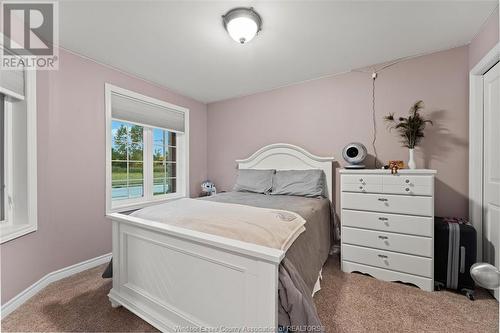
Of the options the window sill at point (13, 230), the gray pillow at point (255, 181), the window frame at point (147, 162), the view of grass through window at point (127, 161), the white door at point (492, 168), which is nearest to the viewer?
the window sill at point (13, 230)

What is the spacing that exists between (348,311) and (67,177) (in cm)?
280

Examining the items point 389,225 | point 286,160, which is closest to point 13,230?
point 286,160

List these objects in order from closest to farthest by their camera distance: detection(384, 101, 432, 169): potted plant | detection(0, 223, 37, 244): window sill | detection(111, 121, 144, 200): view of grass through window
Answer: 1. detection(0, 223, 37, 244): window sill
2. detection(384, 101, 432, 169): potted plant
3. detection(111, 121, 144, 200): view of grass through window

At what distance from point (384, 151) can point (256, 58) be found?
181 cm

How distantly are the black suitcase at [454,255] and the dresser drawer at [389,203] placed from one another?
0.79 feet

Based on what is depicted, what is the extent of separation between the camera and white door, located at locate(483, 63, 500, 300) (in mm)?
1730

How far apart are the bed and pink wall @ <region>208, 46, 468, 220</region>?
1391 millimetres

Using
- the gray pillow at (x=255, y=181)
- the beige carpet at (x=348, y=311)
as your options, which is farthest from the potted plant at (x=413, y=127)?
the gray pillow at (x=255, y=181)

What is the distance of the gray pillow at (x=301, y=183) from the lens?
8.45 feet

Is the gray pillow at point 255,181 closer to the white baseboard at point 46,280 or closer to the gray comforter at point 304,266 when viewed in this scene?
the gray comforter at point 304,266

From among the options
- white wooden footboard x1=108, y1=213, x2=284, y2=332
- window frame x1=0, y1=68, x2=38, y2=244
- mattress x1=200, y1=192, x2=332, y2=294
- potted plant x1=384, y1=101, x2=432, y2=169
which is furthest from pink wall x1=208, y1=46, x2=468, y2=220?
window frame x1=0, y1=68, x2=38, y2=244

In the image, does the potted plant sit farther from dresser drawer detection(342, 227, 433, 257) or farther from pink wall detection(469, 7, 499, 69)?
dresser drawer detection(342, 227, 433, 257)

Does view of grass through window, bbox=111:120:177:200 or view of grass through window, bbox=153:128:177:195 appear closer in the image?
view of grass through window, bbox=111:120:177:200

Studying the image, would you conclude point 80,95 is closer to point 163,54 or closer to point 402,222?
point 163,54
